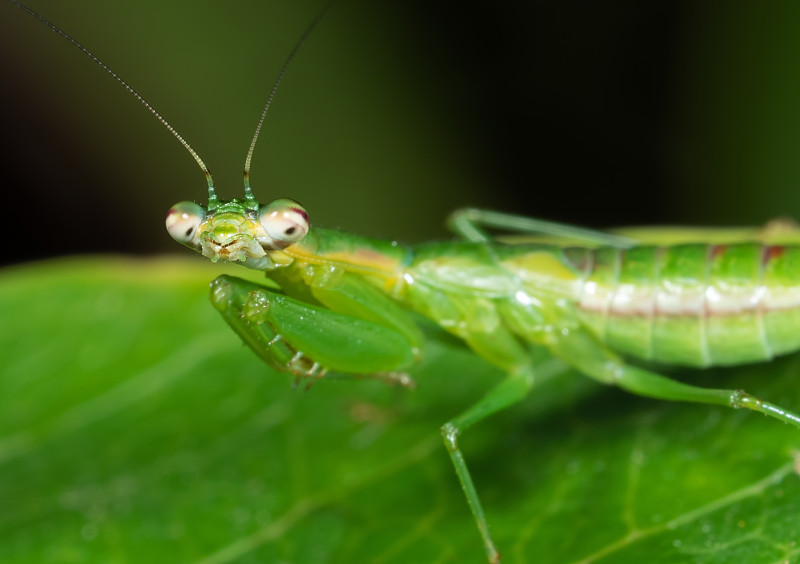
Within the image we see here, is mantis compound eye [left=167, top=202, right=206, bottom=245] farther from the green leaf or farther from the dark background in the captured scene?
the dark background

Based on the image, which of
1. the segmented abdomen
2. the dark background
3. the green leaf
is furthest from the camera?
the dark background

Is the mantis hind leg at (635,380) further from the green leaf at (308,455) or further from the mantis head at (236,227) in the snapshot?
the mantis head at (236,227)

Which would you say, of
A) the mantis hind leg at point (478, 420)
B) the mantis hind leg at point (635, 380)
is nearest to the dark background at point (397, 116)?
the mantis hind leg at point (635, 380)

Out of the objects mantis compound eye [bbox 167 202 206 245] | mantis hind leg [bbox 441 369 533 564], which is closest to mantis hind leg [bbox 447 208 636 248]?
mantis hind leg [bbox 441 369 533 564]

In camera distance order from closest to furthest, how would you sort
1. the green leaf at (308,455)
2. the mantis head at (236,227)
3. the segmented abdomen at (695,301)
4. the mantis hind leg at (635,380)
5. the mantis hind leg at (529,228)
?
the green leaf at (308,455)
the mantis hind leg at (635,380)
the mantis head at (236,227)
the segmented abdomen at (695,301)
the mantis hind leg at (529,228)

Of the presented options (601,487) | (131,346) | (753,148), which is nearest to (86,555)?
(131,346)

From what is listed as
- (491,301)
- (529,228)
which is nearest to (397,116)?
(529,228)
